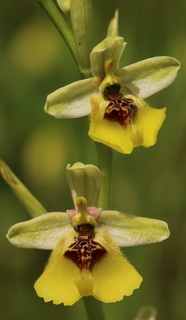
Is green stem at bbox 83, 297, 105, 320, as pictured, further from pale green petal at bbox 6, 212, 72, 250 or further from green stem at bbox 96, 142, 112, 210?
green stem at bbox 96, 142, 112, 210

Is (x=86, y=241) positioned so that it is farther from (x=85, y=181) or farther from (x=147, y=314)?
(x=147, y=314)

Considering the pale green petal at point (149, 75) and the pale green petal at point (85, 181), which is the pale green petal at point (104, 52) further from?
the pale green petal at point (85, 181)

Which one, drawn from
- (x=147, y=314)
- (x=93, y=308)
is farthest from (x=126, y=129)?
(x=147, y=314)

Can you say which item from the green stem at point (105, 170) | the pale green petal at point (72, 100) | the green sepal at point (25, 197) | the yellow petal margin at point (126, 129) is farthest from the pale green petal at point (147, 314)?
the pale green petal at point (72, 100)

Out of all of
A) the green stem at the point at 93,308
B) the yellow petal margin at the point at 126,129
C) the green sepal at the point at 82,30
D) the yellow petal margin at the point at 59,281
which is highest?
the green sepal at the point at 82,30

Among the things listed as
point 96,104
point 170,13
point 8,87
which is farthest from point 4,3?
point 96,104

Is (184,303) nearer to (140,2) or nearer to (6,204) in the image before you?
(6,204)
